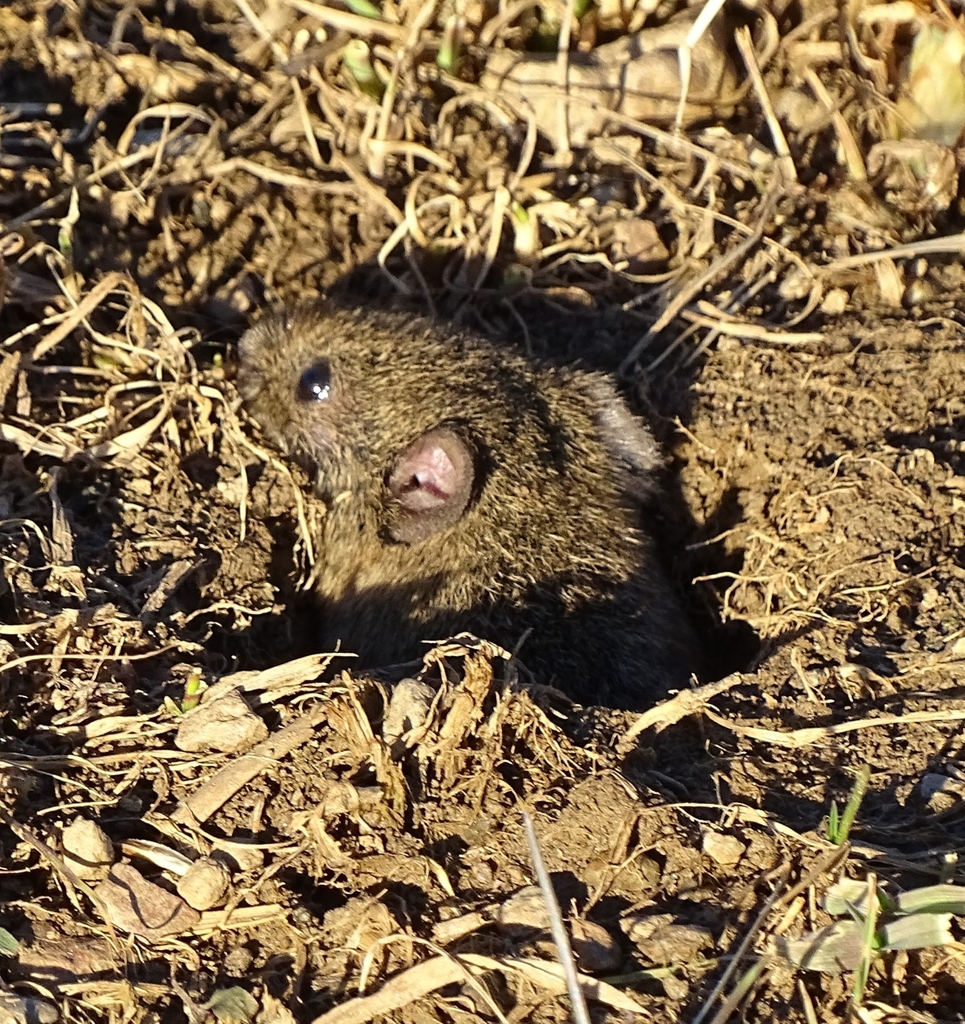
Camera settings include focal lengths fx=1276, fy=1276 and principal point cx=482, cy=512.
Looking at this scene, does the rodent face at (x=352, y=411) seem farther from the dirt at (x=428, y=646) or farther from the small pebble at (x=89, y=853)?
the small pebble at (x=89, y=853)

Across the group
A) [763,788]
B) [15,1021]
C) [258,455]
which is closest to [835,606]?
[763,788]

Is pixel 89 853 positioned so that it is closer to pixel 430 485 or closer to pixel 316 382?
pixel 430 485

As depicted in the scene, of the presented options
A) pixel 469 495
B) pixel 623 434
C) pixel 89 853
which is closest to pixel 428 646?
pixel 469 495

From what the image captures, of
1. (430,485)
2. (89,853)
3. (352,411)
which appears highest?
(352,411)

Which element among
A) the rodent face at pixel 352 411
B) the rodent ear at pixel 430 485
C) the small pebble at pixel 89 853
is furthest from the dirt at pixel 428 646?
the rodent ear at pixel 430 485

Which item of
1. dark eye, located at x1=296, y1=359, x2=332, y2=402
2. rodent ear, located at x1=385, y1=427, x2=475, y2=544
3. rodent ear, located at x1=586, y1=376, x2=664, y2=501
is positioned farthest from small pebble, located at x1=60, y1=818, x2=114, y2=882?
rodent ear, located at x1=586, y1=376, x2=664, y2=501

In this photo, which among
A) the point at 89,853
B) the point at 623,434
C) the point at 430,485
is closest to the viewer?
the point at 89,853

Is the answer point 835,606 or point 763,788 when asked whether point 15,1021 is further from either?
point 835,606
